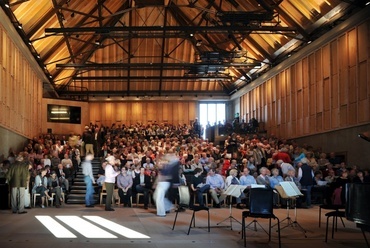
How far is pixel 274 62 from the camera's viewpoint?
30.7 meters

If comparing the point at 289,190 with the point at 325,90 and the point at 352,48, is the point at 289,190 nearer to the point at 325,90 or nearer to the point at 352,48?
the point at 352,48

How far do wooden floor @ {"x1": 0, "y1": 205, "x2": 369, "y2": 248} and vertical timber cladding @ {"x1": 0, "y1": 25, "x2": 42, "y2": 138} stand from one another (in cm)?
901

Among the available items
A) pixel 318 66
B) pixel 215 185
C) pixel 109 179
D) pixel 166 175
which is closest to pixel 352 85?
pixel 318 66

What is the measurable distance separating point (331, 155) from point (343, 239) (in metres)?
11.2

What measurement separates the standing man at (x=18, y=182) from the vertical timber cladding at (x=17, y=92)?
22.6 feet

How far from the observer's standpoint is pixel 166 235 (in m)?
10.1

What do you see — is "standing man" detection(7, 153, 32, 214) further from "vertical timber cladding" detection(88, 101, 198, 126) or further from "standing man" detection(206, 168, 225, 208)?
"vertical timber cladding" detection(88, 101, 198, 126)

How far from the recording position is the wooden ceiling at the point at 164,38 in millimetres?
23266

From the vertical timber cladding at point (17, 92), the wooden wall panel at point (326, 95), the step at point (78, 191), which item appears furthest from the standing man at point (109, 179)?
the wooden wall panel at point (326, 95)

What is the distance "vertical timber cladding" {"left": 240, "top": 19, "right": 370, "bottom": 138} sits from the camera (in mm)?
20070

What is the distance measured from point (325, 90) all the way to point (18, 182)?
1441 cm

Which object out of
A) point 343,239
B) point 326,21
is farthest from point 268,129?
point 343,239

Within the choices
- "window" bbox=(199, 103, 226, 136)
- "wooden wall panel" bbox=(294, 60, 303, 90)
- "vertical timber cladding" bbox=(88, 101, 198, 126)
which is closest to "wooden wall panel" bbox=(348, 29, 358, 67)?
"wooden wall panel" bbox=(294, 60, 303, 90)

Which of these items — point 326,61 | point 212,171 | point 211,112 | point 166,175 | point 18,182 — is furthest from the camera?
point 211,112
